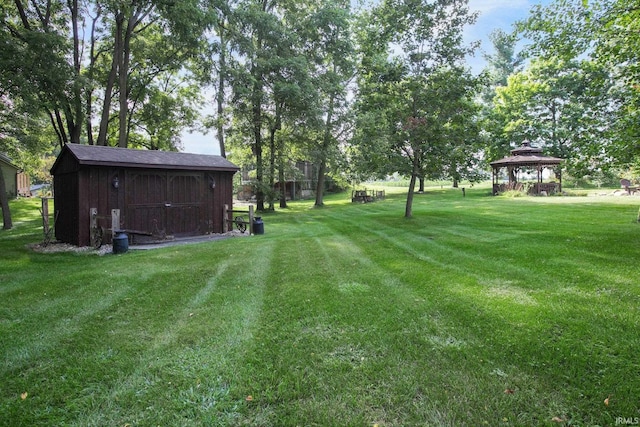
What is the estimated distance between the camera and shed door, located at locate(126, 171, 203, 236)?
416 inches

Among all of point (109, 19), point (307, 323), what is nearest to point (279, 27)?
point (109, 19)

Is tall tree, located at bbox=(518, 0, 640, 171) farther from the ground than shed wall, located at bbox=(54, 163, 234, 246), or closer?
farther from the ground

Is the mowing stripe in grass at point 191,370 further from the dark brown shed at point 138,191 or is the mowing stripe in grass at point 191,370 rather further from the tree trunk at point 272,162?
the tree trunk at point 272,162

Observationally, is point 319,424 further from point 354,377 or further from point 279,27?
point 279,27

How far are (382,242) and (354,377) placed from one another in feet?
20.4

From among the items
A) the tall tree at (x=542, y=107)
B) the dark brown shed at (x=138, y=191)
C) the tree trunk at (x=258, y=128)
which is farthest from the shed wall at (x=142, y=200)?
the tall tree at (x=542, y=107)

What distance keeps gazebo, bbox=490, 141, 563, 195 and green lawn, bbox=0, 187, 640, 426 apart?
67.2 feet

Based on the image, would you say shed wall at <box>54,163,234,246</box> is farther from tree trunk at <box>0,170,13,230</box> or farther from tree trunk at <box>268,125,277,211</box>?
tree trunk at <box>268,125,277,211</box>

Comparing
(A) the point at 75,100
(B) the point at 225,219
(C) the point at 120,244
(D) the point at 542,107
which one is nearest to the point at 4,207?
(A) the point at 75,100

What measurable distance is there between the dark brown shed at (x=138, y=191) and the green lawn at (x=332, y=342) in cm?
351

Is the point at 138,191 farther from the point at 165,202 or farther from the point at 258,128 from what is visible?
the point at 258,128

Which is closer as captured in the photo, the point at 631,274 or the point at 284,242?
the point at 631,274

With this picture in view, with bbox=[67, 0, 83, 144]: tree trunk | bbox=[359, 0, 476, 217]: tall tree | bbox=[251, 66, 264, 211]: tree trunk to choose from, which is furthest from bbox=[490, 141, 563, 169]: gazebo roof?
bbox=[67, 0, 83, 144]: tree trunk

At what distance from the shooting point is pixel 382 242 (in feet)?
29.4
